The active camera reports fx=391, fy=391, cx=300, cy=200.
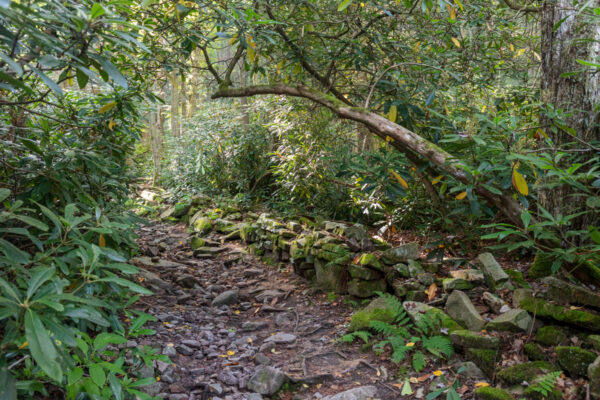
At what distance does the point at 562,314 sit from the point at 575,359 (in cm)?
37

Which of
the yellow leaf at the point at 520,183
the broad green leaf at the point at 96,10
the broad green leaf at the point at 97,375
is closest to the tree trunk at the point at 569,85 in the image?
the yellow leaf at the point at 520,183

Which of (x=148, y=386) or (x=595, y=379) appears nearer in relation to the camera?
(x=595, y=379)

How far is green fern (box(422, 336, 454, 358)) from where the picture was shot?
2902 mm

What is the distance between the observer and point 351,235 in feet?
16.0

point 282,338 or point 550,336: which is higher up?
point 550,336

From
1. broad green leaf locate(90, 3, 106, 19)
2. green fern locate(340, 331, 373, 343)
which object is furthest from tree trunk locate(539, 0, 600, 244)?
Answer: broad green leaf locate(90, 3, 106, 19)

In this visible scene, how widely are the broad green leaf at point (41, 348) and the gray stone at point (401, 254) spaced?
3.51 metres

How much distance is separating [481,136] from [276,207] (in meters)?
4.68

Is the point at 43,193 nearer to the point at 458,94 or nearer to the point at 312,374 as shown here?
the point at 312,374

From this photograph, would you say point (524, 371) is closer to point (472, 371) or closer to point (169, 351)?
point (472, 371)

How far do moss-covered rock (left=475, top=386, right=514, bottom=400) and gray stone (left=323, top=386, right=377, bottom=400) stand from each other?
2.25ft

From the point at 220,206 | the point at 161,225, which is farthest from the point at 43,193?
the point at 161,225

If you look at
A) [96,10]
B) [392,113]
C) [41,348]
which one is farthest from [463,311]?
[96,10]

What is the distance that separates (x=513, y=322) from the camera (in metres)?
2.84
